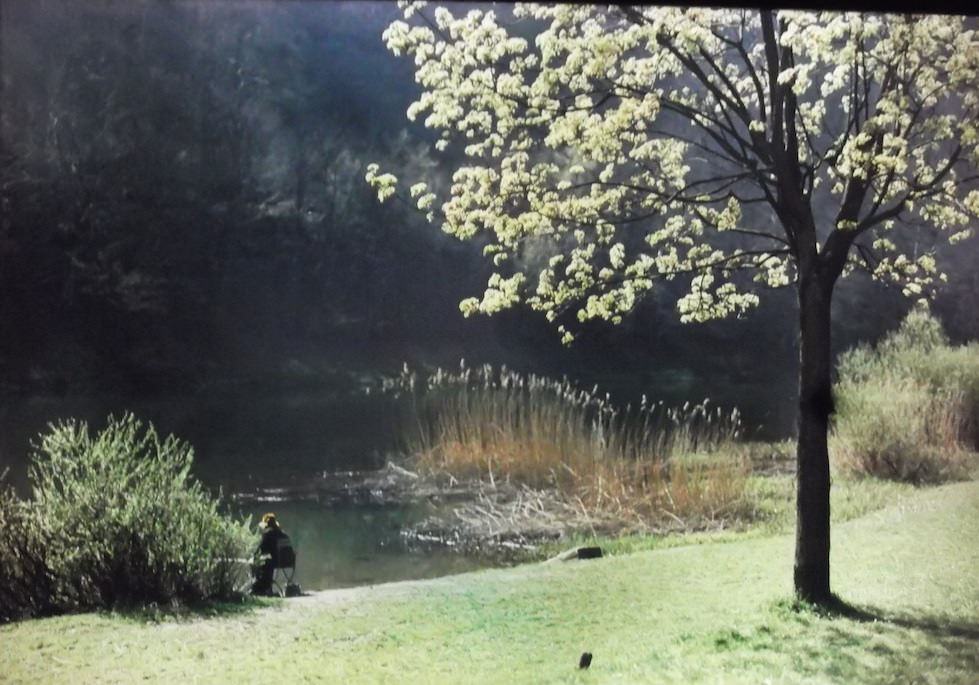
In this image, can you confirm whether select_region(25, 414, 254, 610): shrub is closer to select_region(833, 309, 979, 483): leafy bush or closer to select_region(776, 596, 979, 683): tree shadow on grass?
select_region(776, 596, 979, 683): tree shadow on grass

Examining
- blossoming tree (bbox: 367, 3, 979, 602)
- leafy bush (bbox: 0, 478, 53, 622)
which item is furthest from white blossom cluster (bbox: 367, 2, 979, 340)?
leafy bush (bbox: 0, 478, 53, 622)

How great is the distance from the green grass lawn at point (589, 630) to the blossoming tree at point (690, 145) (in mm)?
251

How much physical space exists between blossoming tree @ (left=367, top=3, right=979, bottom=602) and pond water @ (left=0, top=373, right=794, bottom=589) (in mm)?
836

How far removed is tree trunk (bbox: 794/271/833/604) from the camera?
3197 millimetres

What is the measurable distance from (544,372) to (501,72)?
136cm

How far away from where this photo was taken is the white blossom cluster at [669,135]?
9.70ft

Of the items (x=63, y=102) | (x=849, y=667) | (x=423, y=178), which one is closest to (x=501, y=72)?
(x=423, y=178)

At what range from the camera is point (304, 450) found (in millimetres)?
4164

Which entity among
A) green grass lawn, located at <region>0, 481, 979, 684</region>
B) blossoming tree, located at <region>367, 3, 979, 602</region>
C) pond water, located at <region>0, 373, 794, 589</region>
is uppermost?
blossoming tree, located at <region>367, 3, 979, 602</region>

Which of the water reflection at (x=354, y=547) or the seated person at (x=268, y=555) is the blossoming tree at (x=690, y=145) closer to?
the water reflection at (x=354, y=547)

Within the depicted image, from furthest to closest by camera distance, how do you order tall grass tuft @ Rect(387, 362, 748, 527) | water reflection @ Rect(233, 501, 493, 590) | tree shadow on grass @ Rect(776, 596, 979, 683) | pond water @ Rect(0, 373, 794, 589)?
tall grass tuft @ Rect(387, 362, 748, 527)
water reflection @ Rect(233, 501, 493, 590)
pond water @ Rect(0, 373, 794, 589)
tree shadow on grass @ Rect(776, 596, 979, 683)

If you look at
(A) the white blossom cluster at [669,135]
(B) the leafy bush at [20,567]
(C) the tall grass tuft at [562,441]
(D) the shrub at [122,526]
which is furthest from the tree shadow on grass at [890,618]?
(B) the leafy bush at [20,567]

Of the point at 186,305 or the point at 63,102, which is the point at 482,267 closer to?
the point at 186,305

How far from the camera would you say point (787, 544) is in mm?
3551
